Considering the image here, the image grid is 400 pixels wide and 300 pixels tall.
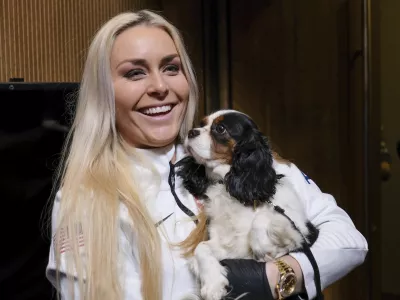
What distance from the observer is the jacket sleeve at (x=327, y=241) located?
1570mm

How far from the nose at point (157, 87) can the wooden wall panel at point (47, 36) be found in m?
0.63

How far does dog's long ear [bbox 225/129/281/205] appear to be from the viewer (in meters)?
1.67

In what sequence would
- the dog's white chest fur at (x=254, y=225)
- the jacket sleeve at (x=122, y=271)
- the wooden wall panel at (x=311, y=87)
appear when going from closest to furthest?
the jacket sleeve at (x=122, y=271), the dog's white chest fur at (x=254, y=225), the wooden wall panel at (x=311, y=87)

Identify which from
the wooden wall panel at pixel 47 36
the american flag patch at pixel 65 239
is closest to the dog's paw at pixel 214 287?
the american flag patch at pixel 65 239

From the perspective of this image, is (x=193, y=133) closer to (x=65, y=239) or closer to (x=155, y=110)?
(x=155, y=110)

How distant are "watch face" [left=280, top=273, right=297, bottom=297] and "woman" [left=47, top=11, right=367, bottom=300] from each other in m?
0.02

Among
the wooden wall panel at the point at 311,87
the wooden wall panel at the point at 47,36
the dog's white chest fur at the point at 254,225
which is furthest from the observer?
the wooden wall panel at the point at 311,87

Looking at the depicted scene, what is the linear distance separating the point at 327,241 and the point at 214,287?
1.20 ft

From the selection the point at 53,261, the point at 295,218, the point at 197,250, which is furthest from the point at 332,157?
the point at 53,261

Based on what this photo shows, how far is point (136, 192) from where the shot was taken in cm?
159

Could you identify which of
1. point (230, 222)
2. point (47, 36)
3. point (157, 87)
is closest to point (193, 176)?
point (230, 222)

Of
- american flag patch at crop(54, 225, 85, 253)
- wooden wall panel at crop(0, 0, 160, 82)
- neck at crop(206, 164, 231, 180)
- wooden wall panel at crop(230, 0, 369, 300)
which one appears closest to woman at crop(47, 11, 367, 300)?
american flag patch at crop(54, 225, 85, 253)

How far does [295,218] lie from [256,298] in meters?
0.31

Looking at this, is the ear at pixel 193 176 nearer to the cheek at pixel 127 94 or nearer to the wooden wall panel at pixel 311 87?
the cheek at pixel 127 94
